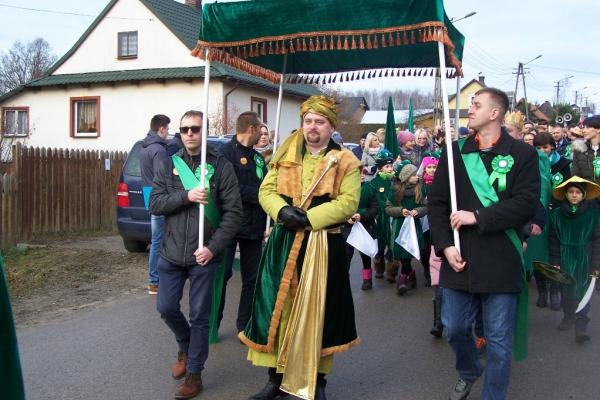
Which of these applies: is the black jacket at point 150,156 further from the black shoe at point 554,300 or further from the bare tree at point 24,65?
the bare tree at point 24,65

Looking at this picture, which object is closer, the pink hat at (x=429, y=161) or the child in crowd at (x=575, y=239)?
the child in crowd at (x=575, y=239)

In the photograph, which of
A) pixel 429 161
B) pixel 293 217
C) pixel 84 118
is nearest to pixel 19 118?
pixel 84 118

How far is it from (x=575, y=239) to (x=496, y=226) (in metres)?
2.87

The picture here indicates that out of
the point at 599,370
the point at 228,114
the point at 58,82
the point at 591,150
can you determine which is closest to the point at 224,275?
the point at 599,370

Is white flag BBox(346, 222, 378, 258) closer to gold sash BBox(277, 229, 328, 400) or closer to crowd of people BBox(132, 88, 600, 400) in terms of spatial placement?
crowd of people BBox(132, 88, 600, 400)

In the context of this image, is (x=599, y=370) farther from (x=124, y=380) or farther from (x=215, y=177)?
(x=124, y=380)

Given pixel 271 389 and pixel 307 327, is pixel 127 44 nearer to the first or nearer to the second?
pixel 271 389

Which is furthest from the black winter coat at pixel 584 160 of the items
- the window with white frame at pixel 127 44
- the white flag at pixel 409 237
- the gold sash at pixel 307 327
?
the window with white frame at pixel 127 44

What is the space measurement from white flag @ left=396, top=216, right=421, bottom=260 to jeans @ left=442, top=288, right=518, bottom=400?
309 centimetres

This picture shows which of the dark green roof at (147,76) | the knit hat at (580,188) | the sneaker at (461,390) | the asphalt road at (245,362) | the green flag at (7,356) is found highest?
the dark green roof at (147,76)

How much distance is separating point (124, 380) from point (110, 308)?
2.29m

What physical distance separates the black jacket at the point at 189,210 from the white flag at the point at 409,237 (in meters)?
3.16

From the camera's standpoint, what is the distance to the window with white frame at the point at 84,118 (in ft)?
86.4

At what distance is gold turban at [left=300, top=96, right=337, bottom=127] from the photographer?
161 inches
